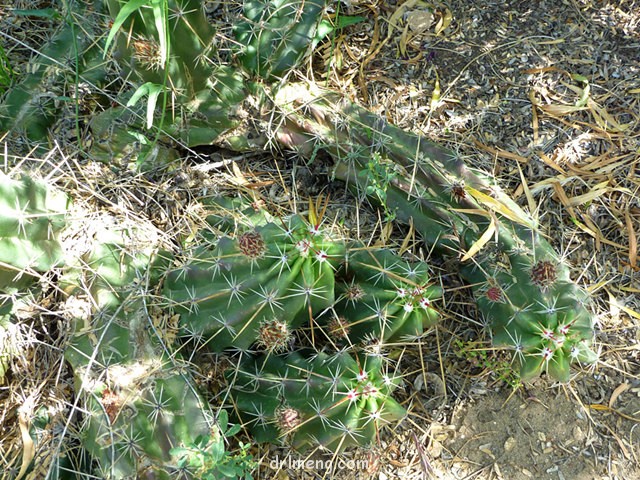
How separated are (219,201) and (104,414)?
2.97ft

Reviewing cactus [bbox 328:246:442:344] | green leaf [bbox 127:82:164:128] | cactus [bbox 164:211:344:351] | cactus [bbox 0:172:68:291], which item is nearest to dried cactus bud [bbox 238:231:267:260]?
cactus [bbox 164:211:344:351]

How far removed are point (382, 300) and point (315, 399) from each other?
39 cm

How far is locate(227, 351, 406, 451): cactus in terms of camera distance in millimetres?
1785

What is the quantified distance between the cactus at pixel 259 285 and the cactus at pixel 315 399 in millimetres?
121

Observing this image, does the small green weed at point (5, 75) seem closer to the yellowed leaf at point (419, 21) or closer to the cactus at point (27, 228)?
the cactus at point (27, 228)

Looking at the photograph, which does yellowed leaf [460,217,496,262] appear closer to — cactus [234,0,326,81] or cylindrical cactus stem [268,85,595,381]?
cylindrical cactus stem [268,85,595,381]

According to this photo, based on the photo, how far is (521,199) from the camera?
8.04ft

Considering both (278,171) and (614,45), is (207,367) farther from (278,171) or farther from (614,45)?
(614,45)

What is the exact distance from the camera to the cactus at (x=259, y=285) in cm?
181

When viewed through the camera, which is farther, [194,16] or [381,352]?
[381,352]

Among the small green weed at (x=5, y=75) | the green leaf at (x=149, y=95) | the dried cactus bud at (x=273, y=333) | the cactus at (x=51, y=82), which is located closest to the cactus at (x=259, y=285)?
the dried cactus bud at (x=273, y=333)

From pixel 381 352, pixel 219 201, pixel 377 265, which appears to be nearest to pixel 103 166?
pixel 219 201

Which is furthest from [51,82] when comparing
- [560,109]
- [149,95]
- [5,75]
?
[560,109]

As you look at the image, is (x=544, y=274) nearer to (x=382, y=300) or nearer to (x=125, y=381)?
(x=382, y=300)
